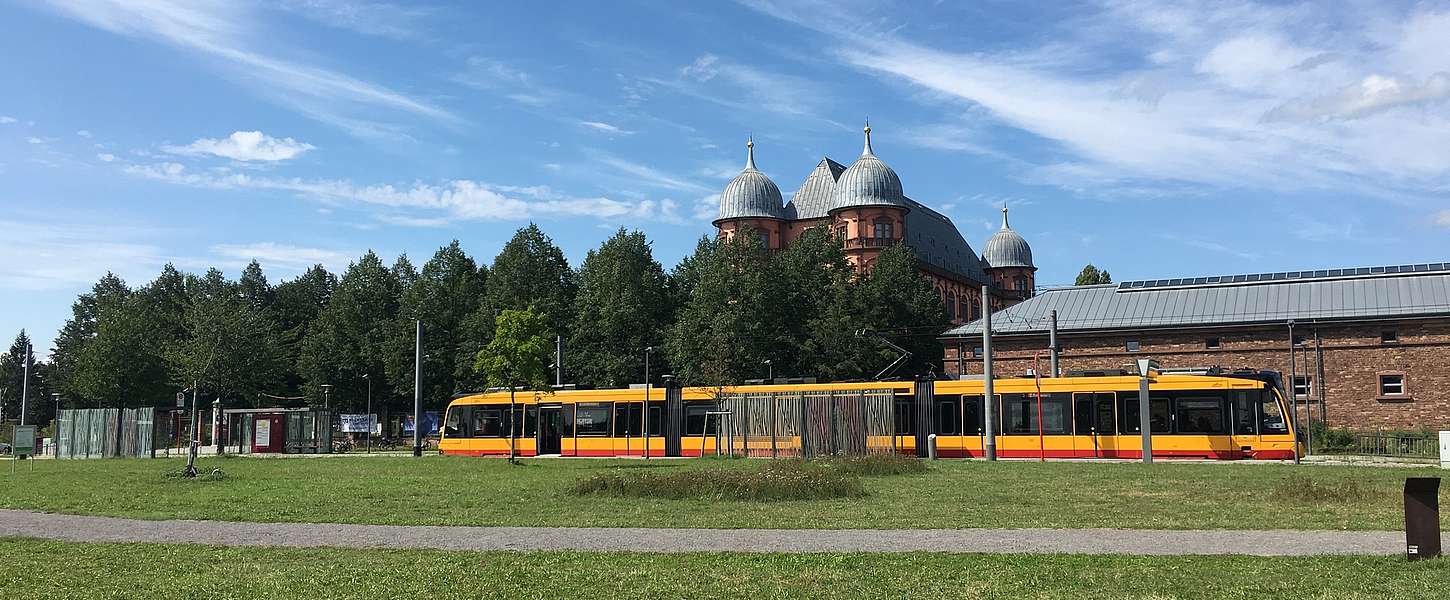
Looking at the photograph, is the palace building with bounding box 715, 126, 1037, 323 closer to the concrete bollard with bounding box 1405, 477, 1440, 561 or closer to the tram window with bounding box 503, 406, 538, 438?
the tram window with bounding box 503, 406, 538, 438

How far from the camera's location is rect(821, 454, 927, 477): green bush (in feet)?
85.1

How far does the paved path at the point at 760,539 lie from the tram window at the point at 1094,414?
854 inches

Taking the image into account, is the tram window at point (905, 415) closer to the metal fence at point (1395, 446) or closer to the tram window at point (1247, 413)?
→ the tram window at point (1247, 413)

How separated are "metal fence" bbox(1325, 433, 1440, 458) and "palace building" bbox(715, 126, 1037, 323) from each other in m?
48.8

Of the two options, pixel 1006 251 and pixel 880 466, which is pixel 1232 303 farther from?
pixel 1006 251

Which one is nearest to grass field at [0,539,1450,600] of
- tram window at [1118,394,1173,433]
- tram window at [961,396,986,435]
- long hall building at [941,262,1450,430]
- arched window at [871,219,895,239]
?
tram window at [1118,394,1173,433]

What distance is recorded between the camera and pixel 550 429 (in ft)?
143

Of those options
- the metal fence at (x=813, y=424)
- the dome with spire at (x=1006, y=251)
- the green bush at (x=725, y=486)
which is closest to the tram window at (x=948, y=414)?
the metal fence at (x=813, y=424)

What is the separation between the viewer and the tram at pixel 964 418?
3362 cm

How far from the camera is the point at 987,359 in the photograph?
3559cm

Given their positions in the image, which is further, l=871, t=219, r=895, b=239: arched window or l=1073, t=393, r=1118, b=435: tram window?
l=871, t=219, r=895, b=239: arched window

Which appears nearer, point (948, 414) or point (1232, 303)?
point (948, 414)

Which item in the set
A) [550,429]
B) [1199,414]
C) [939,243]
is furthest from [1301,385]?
[939,243]

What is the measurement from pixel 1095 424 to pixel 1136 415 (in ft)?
3.83
